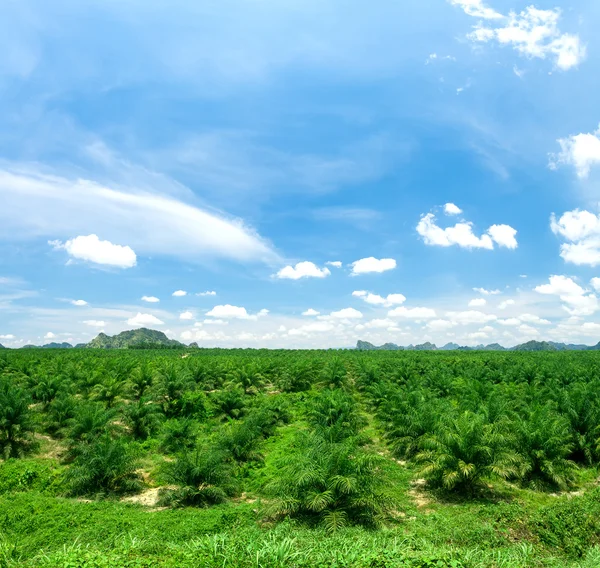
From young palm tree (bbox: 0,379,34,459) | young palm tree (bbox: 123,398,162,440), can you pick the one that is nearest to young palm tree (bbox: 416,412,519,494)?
young palm tree (bbox: 123,398,162,440)

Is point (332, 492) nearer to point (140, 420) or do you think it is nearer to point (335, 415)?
point (335, 415)

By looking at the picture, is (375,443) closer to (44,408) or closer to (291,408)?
(291,408)

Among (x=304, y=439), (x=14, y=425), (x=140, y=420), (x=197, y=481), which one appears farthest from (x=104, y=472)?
(x=304, y=439)

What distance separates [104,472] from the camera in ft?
44.4

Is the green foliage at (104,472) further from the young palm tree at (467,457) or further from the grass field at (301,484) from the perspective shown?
the young palm tree at (467,457)

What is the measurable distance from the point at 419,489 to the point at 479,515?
9.57 feet

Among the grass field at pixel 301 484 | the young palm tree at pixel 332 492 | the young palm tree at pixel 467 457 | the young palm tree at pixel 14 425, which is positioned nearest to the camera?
the grass field at pixel 301 484

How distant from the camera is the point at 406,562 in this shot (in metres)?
6.16

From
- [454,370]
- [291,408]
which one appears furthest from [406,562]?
[454,370]

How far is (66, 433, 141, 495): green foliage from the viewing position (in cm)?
1338

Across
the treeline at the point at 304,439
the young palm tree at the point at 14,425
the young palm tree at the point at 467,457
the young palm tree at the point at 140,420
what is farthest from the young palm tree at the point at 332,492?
the young palm tree at the point at 14,425

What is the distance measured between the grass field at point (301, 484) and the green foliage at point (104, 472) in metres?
0.05

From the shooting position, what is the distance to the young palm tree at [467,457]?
12.3m

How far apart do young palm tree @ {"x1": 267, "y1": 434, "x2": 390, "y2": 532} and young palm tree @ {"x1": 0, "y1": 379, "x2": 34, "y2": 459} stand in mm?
13046
